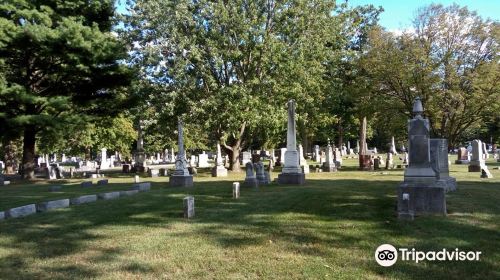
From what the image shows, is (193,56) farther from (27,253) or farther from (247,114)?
(27,253)

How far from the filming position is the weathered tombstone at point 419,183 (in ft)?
27.8

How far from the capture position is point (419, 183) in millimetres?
9078

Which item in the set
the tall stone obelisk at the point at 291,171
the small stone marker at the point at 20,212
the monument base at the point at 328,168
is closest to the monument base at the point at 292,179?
the tall stone obelisk at the point at 291,171

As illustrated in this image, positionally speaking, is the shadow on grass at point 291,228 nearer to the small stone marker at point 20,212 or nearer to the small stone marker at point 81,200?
the small stone marker at point 20,212

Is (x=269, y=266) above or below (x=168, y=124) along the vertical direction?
below

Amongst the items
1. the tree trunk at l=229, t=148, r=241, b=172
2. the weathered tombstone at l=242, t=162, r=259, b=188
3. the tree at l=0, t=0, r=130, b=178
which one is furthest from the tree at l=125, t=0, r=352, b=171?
the weathered tombstone at l=242, t=162, r=259, b=188

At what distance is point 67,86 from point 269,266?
23008mm

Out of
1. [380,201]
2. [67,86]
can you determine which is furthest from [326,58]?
[380,201]

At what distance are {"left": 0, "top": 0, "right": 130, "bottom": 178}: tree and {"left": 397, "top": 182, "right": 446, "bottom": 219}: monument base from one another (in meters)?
19.0

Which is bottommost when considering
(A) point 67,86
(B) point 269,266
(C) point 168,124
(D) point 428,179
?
(B) point 269,266

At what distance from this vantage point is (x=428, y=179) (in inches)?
357

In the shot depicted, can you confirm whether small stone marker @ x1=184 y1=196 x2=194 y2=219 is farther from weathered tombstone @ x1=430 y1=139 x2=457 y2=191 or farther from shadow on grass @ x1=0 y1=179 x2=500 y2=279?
weathered tombstone @ x1=430 y1=139 x2=457 y2=191

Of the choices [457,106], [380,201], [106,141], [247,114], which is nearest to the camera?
[380,201]

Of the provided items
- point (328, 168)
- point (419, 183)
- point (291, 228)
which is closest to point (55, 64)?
point (328, 168)
